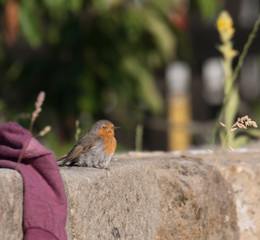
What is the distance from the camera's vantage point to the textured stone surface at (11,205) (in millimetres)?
1949

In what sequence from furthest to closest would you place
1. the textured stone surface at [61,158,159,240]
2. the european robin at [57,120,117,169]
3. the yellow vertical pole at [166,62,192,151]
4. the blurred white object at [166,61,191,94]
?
the blurred white object at [166,61,191,94] → the yellow vertical pole at [166,62,192,151] → the european robin at [57,120,117,169] → the textured stone surface at [61,158,159,240]

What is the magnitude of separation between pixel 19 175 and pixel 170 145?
10.6 m

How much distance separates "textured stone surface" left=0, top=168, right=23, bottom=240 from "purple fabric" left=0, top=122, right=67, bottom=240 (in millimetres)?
20

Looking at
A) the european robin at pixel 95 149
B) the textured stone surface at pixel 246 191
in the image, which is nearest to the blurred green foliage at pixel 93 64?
the textured stone surface at pixel 246 191

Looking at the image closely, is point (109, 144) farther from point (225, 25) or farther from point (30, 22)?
point (30, 22)

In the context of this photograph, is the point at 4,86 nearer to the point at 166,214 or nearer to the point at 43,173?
the point at 166,214

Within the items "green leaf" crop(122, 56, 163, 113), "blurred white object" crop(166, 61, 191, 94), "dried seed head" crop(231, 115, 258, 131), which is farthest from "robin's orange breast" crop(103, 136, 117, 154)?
"blurred white object" crop(166, 61, 191, 94)

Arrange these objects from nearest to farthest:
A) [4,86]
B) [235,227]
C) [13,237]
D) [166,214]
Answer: [13,237] → [166,214] → [235,227] → [4,86]

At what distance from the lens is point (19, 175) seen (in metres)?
2.11

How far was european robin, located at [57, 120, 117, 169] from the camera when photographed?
2786 millimetres

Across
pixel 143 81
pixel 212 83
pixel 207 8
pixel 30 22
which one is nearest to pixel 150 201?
pixel 30 22

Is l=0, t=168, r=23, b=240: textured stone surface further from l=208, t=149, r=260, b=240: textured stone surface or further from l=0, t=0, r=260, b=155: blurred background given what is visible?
l=0, t=0, r=260, b=155: blurred background

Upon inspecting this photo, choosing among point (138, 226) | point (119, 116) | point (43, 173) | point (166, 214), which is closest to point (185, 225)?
point (166, 214)

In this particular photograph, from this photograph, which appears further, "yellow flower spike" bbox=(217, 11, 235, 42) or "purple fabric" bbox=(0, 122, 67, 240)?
"yellow flower spike" bbox=(217, 11, 235, 42)
